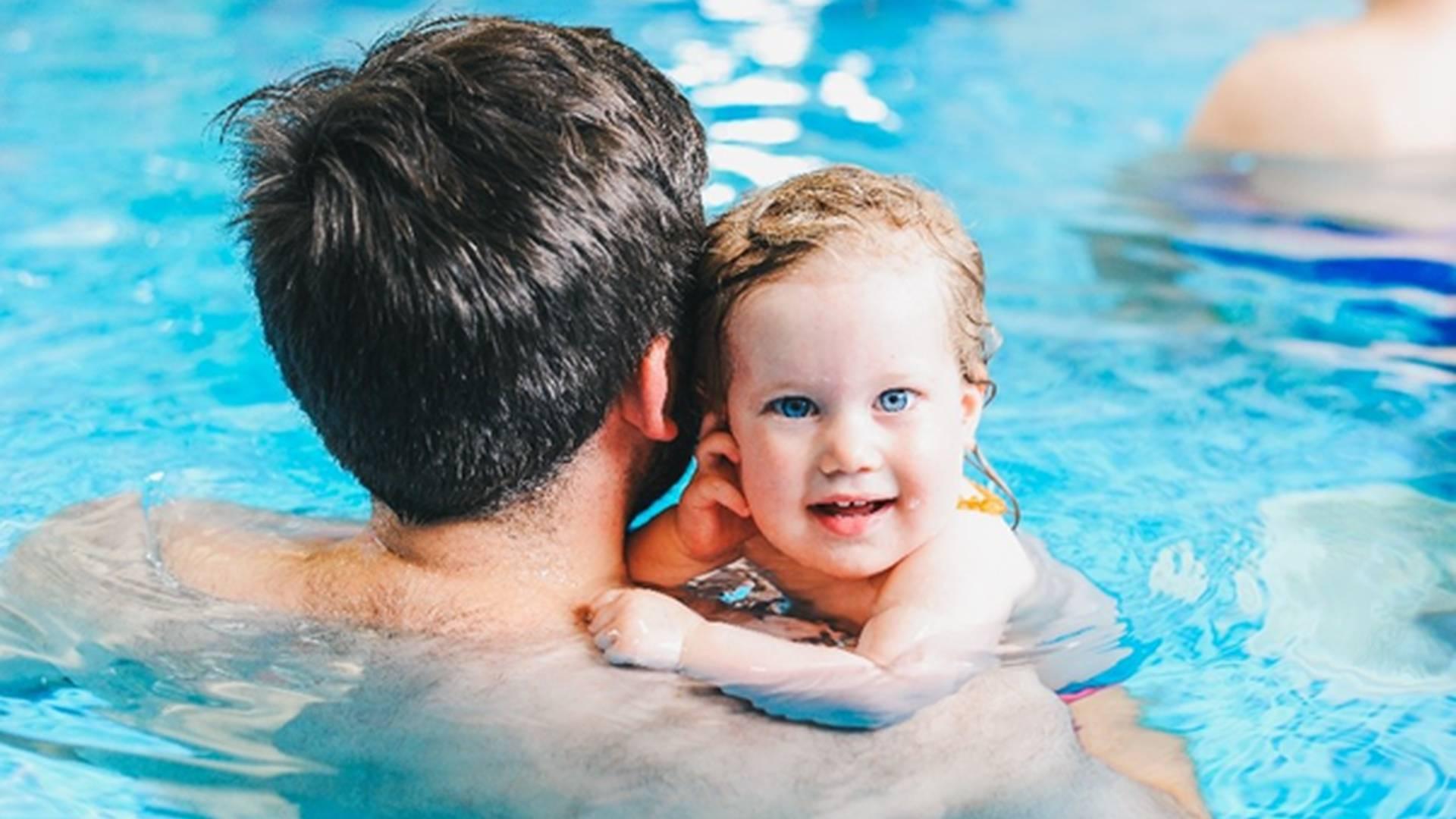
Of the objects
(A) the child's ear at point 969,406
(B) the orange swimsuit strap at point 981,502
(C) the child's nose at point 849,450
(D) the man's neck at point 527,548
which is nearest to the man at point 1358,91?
(B) the orange swimsuit strap at point 981,502

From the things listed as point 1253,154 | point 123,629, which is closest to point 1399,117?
point 1253,154

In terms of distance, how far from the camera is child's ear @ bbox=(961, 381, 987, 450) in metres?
2.76

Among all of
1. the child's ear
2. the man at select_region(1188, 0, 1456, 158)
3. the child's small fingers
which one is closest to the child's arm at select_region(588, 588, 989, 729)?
the child's small fingers

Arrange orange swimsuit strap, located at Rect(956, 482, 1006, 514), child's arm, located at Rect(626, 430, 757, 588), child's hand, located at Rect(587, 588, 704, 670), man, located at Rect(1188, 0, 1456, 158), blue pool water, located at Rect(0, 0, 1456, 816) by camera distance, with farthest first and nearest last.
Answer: man, located at Rect(1188, 0, 1456, 158) → orange swimsuit strap, located at Rect(956, 482, 1006, 514) → blue pool water, located at Rect(0, 0, 1456, 816) → child's arm, located at Rect(626, 430, 757, 588) → child's hand, located at Rect(587, 588, 704, 670)

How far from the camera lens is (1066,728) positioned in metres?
2.62

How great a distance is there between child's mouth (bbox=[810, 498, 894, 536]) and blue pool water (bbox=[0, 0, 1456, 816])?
26.9 inches

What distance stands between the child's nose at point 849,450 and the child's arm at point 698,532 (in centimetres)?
19

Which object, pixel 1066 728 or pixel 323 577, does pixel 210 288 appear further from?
pixel 1066 728

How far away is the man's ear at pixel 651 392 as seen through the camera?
2.63 meters

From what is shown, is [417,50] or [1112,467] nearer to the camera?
[417,50]

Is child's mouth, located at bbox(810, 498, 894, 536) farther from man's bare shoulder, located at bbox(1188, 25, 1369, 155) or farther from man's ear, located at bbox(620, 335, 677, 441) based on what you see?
man's bare shoulder, located at bbox(1188, 25, 1369, 155)

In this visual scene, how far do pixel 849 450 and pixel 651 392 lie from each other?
291 millimetres

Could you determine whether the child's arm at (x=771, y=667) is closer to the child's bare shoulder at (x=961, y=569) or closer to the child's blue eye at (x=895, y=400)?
the child's bare shoulder at (x=961, y=569)

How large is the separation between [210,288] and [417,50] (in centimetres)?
260
